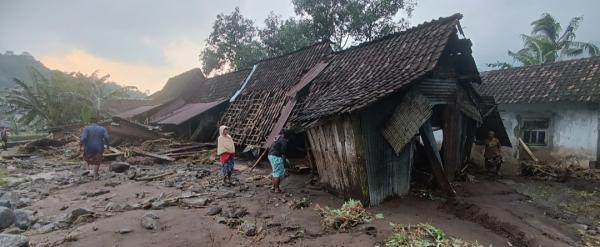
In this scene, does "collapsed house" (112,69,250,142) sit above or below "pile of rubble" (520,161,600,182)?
above

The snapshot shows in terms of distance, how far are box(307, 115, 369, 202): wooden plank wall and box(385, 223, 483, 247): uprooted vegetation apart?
1.56 meters

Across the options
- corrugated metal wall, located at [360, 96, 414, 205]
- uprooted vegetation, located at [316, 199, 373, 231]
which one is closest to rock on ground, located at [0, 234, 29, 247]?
uprooted vegetation, located at [316, 199, 373, 231]

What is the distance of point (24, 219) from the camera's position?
19.0ft

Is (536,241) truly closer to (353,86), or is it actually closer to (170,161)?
(353,86)

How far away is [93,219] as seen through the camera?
5941 mm

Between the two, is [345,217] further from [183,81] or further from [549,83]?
[183,81]

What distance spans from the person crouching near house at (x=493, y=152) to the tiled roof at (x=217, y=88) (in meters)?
10.5

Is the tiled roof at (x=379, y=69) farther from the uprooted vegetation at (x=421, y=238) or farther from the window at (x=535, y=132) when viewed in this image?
the window at (x=535, y=132)

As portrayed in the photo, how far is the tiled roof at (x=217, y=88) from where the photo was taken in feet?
56.0

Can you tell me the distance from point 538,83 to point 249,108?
11.7 meters

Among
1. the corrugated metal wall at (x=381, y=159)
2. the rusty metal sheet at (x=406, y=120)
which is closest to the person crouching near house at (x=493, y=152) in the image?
the corrugated metal wall at (x=381, y=159)

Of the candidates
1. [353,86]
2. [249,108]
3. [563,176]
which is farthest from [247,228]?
[563,176]

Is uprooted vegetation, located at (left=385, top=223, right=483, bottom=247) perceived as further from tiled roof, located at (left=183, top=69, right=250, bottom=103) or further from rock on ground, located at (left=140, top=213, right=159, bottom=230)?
tiled roof, located at (left=183, top=69, right=250, bottom=103)

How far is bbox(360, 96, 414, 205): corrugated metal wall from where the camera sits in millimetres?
6914
